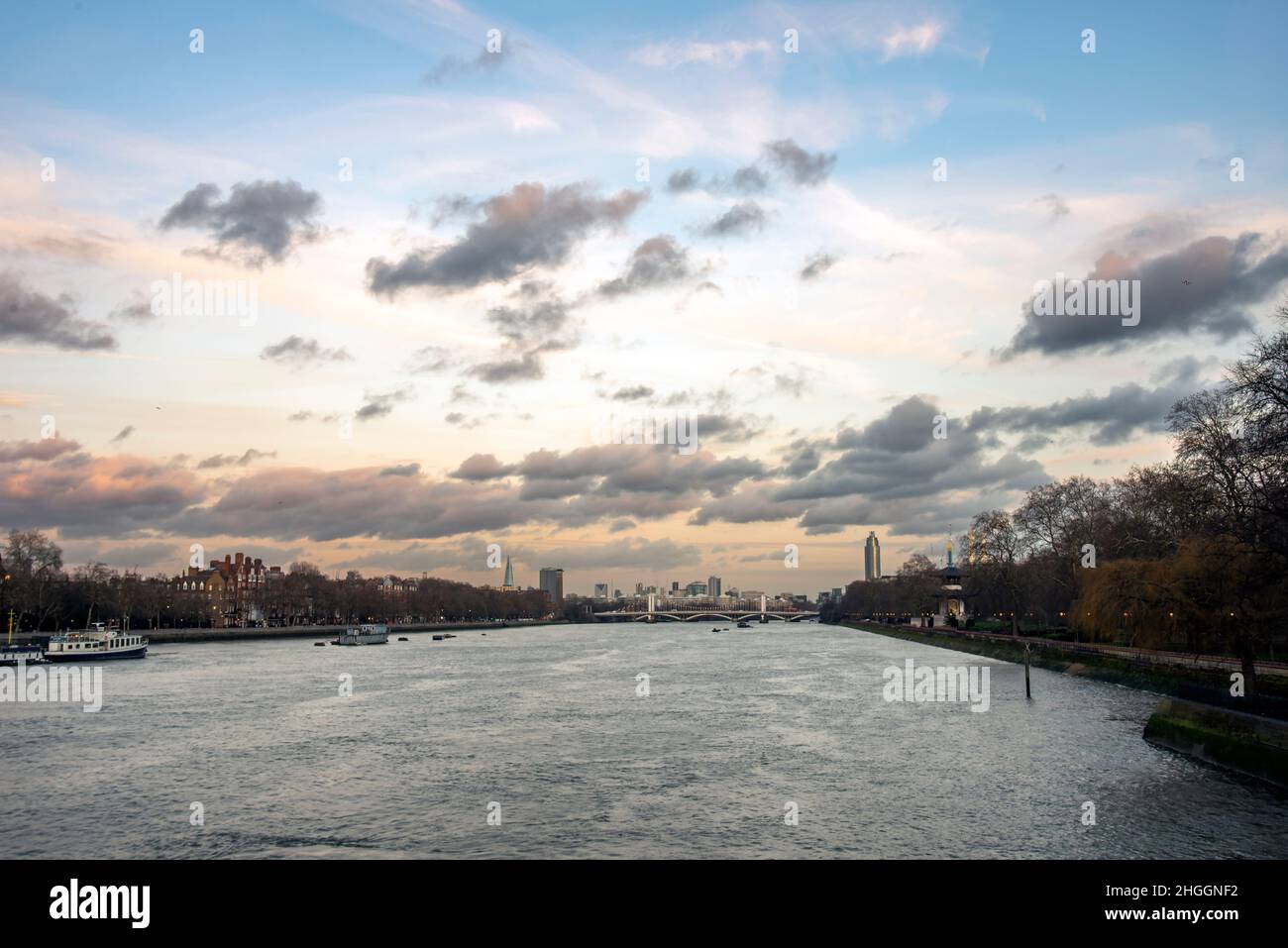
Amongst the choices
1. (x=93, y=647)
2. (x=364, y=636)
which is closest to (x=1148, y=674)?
(x=93, y=647)

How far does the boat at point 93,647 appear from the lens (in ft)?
347

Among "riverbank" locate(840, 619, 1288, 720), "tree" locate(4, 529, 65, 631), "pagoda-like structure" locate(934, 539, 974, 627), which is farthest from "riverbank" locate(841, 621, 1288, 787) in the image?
"tree" locate(4, 529, 65, 631)

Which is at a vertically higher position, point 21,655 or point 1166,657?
point 1166,657

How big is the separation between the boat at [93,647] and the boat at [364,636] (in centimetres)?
4381

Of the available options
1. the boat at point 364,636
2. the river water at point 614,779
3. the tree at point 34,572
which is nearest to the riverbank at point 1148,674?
the river water at point 614,779

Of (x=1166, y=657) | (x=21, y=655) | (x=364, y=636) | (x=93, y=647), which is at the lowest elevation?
(x=364, y=636)

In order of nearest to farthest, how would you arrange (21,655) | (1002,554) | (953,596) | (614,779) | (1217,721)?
1. (614,779)
2. (1217,721)
3. (21,655)
4. (1002,554)
5. (953,596)

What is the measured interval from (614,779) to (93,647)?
95.6 meters

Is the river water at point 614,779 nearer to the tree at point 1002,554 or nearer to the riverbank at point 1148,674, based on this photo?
the riverbank at point 1148,674

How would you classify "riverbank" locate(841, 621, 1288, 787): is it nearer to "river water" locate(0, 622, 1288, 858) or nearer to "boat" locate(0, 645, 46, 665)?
"river water" locate(0, 622, 1288, 858)

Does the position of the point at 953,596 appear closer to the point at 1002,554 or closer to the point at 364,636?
the point at 1002,554

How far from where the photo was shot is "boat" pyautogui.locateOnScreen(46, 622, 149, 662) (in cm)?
10569

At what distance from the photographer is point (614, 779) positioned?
3675 centimetres
